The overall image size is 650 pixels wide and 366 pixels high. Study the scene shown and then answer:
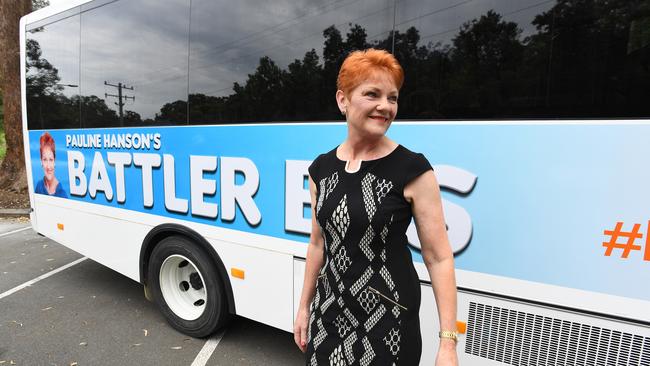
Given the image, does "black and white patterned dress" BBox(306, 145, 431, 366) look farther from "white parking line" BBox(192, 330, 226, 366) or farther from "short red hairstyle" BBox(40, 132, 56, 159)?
"short red hairstyle" BBox(40, 132, 56, 159)

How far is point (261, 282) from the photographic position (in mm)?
2840

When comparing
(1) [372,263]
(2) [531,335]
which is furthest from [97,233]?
(2) [531,335]

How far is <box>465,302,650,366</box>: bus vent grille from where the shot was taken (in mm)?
1702

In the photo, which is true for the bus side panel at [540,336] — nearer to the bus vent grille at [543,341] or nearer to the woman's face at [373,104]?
the bus vent grille at [543,341]

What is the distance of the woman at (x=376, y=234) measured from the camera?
125 centimetres

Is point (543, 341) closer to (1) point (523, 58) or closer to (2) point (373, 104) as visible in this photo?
(1) point (523, 58)

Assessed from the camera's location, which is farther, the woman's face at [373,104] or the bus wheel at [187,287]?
the bus wheel at [187,287]

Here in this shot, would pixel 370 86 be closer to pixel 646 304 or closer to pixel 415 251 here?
pixel 415 251

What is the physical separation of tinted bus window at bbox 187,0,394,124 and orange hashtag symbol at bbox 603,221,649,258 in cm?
142

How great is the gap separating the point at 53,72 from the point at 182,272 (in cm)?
265

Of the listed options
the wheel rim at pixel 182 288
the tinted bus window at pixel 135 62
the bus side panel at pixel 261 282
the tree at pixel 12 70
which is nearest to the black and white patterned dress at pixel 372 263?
the bus side panel at pixel 261 282

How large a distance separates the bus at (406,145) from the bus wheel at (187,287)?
0.7 inches

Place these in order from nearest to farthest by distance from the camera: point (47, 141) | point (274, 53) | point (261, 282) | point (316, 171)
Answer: point (316, 171)
point (274, 53)
point (261, 282)
point (47, 141)

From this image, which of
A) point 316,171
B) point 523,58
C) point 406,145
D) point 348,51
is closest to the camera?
point 316,171
